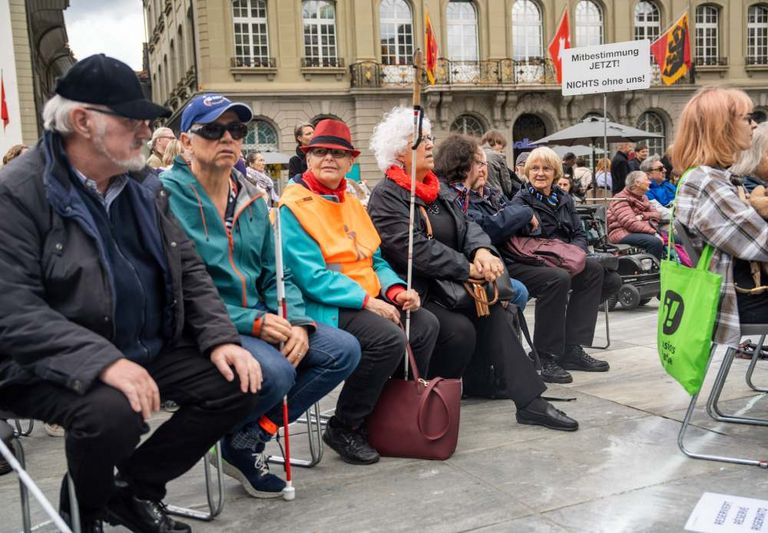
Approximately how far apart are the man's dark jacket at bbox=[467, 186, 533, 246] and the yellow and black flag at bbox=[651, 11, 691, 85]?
39.9 ft

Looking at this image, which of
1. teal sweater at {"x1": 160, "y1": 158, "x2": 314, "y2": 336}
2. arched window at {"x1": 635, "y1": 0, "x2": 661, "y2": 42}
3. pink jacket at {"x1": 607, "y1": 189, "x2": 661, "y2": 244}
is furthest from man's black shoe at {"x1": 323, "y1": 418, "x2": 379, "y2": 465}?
arched window at {"x1": 635, "y1": 0, "x2": 661, "y2": 42}

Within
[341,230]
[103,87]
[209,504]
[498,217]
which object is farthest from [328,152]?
[209,504]

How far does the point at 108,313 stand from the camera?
2459 millimetres

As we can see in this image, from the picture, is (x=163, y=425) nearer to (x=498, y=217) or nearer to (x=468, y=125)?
(x=498, y=217)

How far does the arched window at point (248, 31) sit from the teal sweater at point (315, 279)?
2431 cm

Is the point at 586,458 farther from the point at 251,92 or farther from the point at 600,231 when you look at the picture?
the point at 251,92

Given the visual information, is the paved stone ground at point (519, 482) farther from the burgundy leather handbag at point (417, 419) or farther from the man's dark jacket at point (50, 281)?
the man's dark jacket at point (50, 281)

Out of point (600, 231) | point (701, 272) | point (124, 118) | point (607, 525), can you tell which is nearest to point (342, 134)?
point (124, 118)

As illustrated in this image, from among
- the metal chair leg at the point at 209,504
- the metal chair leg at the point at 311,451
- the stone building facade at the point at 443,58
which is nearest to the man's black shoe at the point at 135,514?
the metal chair leg at the point at 209,504

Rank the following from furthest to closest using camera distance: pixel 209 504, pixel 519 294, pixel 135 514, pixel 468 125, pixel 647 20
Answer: pixel 647 20 → pixel 468 125 → pixel 519 294 → pixel 209 504 → pixel 135 514

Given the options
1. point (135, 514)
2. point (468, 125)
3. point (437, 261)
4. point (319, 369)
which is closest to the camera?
point (135, 514)

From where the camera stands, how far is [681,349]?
3.57m

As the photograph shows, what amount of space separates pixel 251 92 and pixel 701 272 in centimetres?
2453

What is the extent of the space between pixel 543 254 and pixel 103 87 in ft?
11.4
